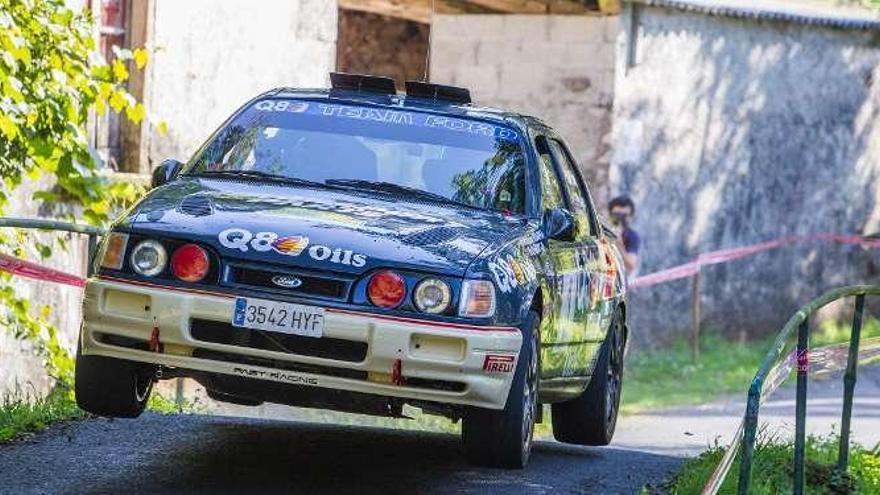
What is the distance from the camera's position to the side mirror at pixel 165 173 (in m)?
9.67

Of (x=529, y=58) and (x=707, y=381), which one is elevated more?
(x=529, y=58)

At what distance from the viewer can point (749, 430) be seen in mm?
8211

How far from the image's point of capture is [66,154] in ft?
40.6

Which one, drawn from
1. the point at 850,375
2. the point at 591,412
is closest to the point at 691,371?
the point at 591,412

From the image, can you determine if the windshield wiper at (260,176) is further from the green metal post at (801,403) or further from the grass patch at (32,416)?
the green metal post at (801,403)

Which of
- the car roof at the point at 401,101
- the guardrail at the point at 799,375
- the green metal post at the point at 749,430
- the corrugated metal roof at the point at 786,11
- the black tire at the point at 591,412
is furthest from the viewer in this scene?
the corrugated metal roof at the point at 786,11

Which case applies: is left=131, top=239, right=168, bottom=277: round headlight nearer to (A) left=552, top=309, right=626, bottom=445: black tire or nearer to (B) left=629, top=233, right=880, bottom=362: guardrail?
(A) left=552, top=309, right=626, bottom=445: black tire

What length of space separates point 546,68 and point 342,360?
13.7 metres

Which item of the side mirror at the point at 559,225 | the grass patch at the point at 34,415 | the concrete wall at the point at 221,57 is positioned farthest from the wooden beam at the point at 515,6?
the side mirror at the point at 559,225

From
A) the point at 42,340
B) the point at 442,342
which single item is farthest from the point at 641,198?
the point at 442,342

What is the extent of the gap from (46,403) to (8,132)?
1.40 meters

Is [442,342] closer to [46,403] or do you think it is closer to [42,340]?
[46,403]

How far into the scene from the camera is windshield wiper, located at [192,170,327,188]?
9586 millimetres

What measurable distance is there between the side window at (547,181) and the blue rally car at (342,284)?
19 cm
